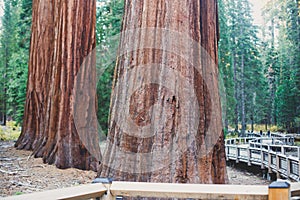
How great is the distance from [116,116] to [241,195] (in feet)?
11.4

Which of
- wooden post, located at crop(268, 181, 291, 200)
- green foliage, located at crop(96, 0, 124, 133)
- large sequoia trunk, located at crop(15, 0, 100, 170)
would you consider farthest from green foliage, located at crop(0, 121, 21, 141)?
wooden post, located at crop(268, 181, 291, 200)

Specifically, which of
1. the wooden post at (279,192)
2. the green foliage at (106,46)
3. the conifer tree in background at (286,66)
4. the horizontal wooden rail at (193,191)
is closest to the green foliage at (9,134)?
the green foliage at (106,46)

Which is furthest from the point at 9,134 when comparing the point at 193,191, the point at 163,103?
the point at 193,191

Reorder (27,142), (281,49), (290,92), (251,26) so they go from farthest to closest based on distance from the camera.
Answer: (281,49) < (251,26) < (290,92) < (27,142)

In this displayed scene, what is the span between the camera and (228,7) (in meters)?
44.2

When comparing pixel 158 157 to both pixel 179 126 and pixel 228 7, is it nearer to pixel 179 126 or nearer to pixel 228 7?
pixel 179 126

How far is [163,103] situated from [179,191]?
2.94 meters

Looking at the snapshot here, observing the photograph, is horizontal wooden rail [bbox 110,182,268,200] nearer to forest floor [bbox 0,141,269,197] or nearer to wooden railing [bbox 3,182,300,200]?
wooden railing [bbox 3,182,300,200]

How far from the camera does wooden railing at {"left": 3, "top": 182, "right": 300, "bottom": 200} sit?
236 cm

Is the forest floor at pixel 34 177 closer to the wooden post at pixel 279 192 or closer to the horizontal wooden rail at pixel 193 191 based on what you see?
the horizontal wooden rail at pixel 193 191

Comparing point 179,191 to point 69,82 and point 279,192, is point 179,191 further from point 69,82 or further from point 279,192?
point 69,82

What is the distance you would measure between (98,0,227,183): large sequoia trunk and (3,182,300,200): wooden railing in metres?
2.57

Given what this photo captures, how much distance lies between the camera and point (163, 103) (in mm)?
5371

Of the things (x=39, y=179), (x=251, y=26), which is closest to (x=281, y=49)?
(x=251, y=26)
